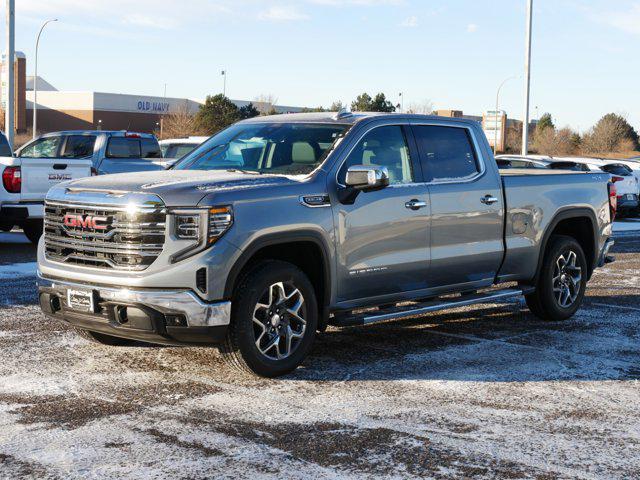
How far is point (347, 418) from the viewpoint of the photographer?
577 cm

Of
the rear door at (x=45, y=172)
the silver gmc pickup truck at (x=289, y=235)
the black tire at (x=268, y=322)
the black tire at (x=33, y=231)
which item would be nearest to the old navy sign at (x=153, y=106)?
the black tire at (x=33, y=231)

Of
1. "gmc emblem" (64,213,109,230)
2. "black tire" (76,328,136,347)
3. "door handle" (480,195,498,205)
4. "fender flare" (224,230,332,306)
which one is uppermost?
"door handle" (480,195,498,205)

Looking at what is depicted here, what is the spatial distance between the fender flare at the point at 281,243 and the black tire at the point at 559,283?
301cm

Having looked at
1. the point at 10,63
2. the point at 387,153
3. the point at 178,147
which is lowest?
the point at 387,153

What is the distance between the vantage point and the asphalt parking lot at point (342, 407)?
16.2ft

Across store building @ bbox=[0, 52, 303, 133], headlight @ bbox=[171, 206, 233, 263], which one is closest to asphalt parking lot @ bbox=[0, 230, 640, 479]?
headlight @ bbox=[171, 206, 233, 263]

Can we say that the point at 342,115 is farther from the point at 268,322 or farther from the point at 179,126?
the point at 179,126

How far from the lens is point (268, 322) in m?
6.68

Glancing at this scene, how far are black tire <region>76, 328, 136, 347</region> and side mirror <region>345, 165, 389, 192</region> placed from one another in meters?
2.25

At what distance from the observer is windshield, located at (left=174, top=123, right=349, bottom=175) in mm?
7344

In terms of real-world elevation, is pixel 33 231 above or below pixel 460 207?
below

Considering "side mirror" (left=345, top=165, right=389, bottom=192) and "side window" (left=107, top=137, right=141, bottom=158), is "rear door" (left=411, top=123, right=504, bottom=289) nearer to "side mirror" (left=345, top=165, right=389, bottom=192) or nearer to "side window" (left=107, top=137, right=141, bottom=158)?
"side mirror" (left=345, top=165, right=389, bottom=192)

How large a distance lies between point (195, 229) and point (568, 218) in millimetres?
4580

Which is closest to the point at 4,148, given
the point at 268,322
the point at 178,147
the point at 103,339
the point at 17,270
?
the point at 17,270
